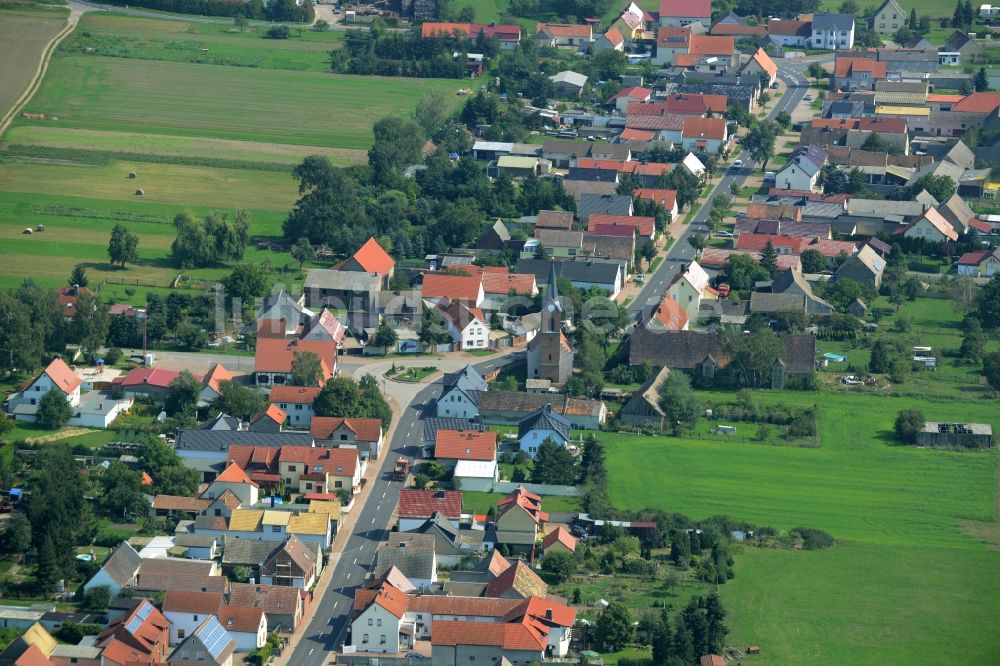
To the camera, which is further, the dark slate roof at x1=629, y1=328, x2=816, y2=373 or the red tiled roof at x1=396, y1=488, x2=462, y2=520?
the dark slate roof at x1=629, y1=328, x2=816, y2=373

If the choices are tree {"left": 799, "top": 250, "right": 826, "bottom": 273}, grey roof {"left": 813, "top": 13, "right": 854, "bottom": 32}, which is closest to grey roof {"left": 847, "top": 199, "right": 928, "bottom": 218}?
tree {"left": 799, "top": 250, "right": 826, "bottom": 273}

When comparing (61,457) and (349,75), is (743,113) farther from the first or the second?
(61,457)

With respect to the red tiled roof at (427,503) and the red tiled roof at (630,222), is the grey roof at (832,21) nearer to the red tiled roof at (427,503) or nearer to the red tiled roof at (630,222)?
the red tiled roof at (630,222)

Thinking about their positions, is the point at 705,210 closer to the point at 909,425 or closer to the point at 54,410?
the point at 909,425

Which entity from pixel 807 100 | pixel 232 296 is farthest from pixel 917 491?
pixel 807 100

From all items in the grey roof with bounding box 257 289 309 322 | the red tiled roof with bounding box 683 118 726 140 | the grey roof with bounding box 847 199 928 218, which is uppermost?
Answer: the red tiled roof with bounding box 683 118 726 140

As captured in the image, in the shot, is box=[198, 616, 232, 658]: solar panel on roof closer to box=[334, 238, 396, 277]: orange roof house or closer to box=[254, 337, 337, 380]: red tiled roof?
box=[254, 337, 337, 380]: red tiled roof

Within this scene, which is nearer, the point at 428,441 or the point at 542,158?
the point at 428,441
